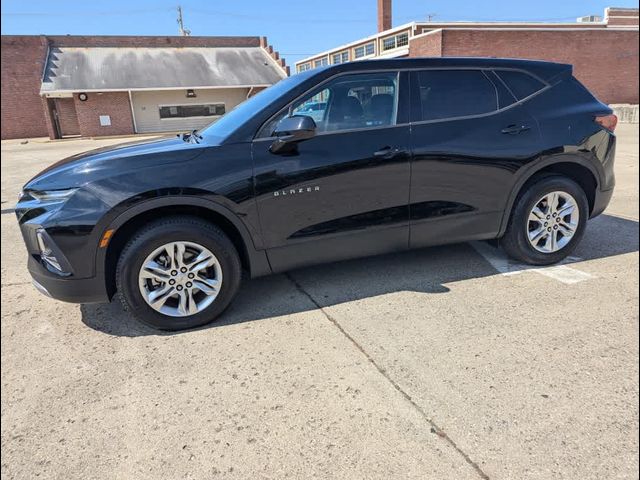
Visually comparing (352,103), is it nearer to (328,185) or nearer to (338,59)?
(328,185)

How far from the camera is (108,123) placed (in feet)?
96.4

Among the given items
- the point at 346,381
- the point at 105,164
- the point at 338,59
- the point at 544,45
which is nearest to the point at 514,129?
the point at 338,59

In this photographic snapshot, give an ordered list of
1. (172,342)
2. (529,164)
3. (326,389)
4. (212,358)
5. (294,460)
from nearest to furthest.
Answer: (294,460) < (326,389) < (212,358) < (172,342) < (529,164)

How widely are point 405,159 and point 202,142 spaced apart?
160 cm

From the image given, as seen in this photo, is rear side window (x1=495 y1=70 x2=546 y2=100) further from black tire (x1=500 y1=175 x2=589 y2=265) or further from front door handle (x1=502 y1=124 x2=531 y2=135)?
black tire (x1=500 y1=175 x2=589 y2=265)

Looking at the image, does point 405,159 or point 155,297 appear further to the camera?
point 405,159

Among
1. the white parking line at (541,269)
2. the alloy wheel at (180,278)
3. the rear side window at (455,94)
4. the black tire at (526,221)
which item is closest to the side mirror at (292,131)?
the alloy wheel at (180,278)

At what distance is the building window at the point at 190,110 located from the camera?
30750 millimetres

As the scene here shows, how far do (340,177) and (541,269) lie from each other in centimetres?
220

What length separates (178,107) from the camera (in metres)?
30.8

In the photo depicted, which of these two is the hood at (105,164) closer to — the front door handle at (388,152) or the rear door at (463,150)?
the front door handle at (388,152)

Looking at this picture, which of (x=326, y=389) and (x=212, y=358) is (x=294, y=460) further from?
(x=212, y=358)

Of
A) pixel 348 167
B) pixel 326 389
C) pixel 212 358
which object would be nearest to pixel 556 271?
pixel 348 167

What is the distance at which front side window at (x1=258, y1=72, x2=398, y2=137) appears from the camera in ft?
11.6
